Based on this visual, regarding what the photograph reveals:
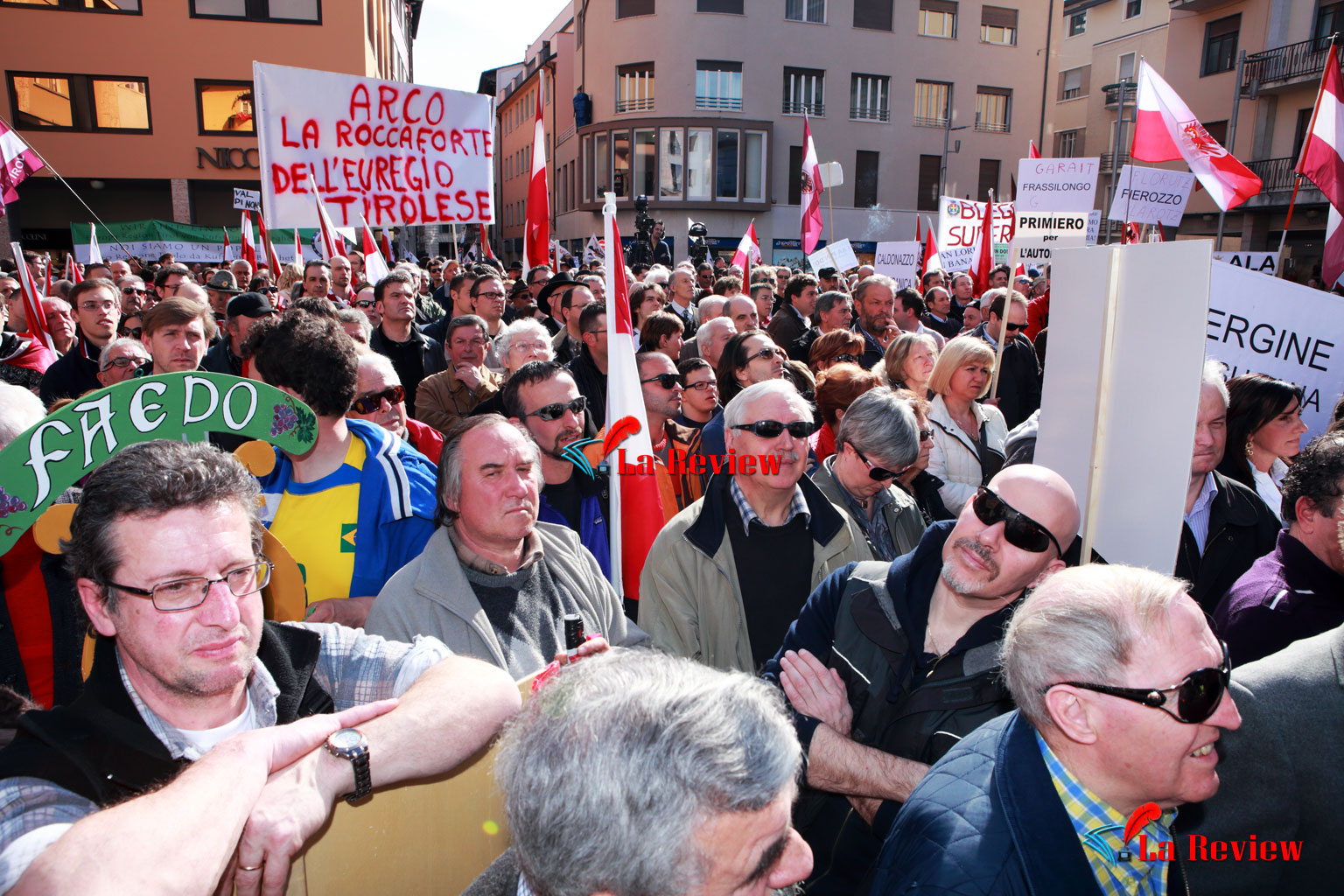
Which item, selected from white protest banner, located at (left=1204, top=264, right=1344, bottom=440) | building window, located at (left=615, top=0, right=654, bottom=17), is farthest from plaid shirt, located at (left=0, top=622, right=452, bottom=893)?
building window, located at (left=615, top=0, right=654, bottom=17)

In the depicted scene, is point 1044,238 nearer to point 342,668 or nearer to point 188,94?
point 342,668

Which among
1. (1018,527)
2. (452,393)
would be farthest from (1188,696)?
(452,393)

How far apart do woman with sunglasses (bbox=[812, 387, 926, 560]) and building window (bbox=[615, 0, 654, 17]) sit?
35.7 metres

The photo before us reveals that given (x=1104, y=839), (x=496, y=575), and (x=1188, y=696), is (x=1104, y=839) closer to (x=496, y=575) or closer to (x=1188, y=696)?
(x=1188, y=696)

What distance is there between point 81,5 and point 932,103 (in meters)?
30.2

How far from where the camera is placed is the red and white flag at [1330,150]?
21.3 ft

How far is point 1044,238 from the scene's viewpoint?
964cm

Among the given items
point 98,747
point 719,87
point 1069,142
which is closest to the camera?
point 98,747

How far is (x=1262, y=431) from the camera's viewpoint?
12.8ft

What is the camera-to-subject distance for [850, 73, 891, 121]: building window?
35.9 m

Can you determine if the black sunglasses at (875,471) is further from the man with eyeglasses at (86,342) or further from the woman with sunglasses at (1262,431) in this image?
the man with eyeglasses at (86,342)

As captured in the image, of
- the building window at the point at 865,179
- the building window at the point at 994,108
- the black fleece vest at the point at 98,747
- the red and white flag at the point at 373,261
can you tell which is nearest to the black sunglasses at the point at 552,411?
the black fleece vest at the point at 98,747

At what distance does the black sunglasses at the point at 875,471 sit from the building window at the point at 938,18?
38.4m

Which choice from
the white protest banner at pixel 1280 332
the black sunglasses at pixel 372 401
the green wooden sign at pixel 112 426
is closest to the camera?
the green wooden sign at pixel 112 426
